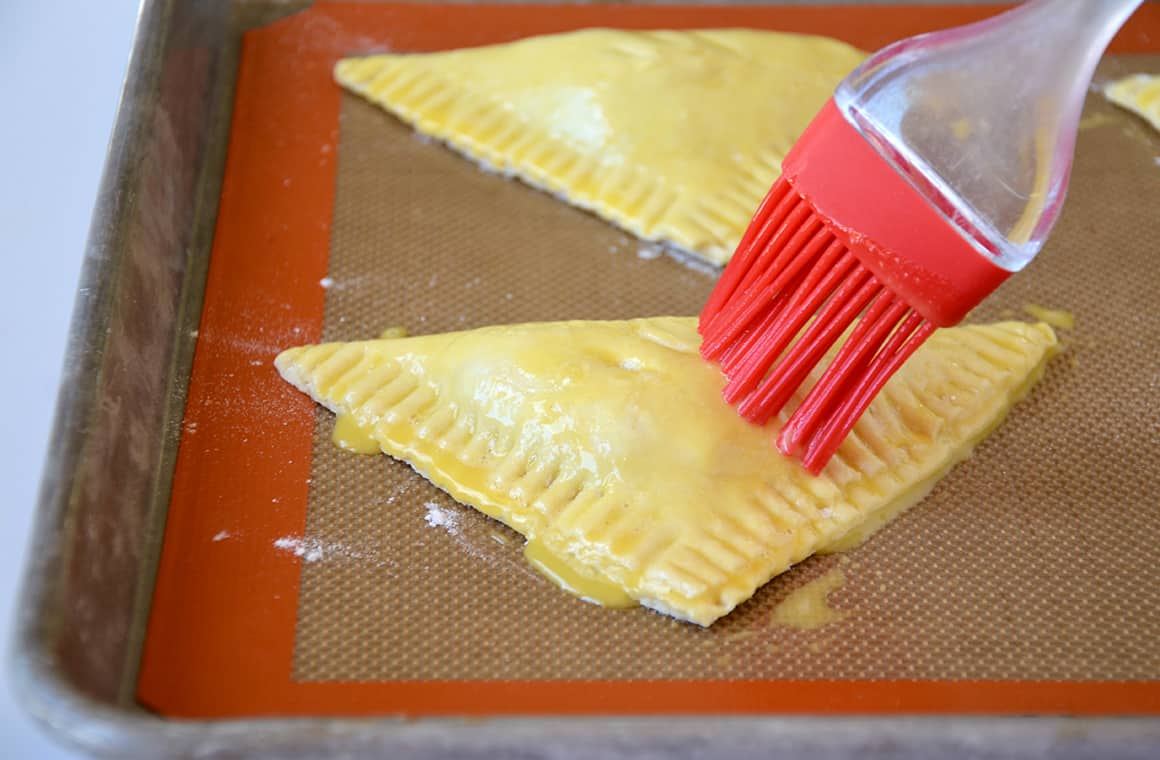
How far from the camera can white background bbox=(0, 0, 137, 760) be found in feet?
6.07

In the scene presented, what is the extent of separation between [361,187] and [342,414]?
56 centimetres

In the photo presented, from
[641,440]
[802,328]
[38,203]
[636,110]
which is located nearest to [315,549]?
[641,440]

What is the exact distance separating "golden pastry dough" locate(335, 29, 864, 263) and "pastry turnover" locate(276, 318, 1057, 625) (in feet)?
1.31

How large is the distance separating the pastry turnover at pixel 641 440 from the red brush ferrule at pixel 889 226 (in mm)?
299

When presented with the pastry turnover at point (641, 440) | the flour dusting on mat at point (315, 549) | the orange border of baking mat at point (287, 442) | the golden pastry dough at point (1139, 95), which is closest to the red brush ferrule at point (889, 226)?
the pastry turnover at point (641, 440)

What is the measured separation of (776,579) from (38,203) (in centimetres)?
162

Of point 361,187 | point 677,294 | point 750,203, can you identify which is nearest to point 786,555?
Answer: point 677,294

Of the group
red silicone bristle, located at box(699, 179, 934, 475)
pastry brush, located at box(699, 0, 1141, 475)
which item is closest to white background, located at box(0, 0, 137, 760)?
red silicone bristle, located at box(699, 179, 934, 475)

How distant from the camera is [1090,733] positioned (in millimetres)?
1260

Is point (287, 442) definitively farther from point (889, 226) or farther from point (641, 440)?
point (889, 226)

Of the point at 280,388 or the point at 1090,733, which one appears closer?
the point at 1090,733

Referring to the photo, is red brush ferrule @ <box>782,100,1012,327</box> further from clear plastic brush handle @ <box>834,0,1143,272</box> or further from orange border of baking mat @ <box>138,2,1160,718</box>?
orange border of baking mat @ <box>138,2,1160,718</box>

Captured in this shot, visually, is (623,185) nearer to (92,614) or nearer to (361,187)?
(361,187)

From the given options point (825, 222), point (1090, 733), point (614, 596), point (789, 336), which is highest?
point (825, 222)
